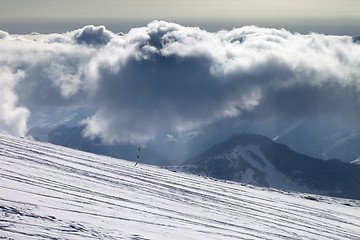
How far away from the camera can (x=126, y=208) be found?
1639 cm

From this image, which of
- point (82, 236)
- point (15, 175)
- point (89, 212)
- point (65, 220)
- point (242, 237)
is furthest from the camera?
point (15, 175)

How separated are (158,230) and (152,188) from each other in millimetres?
8071

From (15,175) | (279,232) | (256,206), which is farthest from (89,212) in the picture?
(256,206)

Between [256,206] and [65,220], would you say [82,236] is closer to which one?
[65,220]

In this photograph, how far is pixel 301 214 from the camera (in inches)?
916

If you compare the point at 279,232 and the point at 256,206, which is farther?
the point at 256,206

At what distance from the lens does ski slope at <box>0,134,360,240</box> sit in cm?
1236

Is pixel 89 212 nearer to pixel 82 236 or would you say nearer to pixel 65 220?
pixel 65 220

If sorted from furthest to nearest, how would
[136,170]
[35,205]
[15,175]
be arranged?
[136,170] < [15,175] < [35,205]

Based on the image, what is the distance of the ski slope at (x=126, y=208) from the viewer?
12359 mm

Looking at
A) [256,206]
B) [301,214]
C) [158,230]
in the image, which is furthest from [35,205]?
[301,214]

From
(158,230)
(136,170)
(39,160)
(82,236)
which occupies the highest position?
(82,236)

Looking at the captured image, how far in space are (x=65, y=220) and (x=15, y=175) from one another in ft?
21.4

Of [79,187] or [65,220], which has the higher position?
[65,220]
